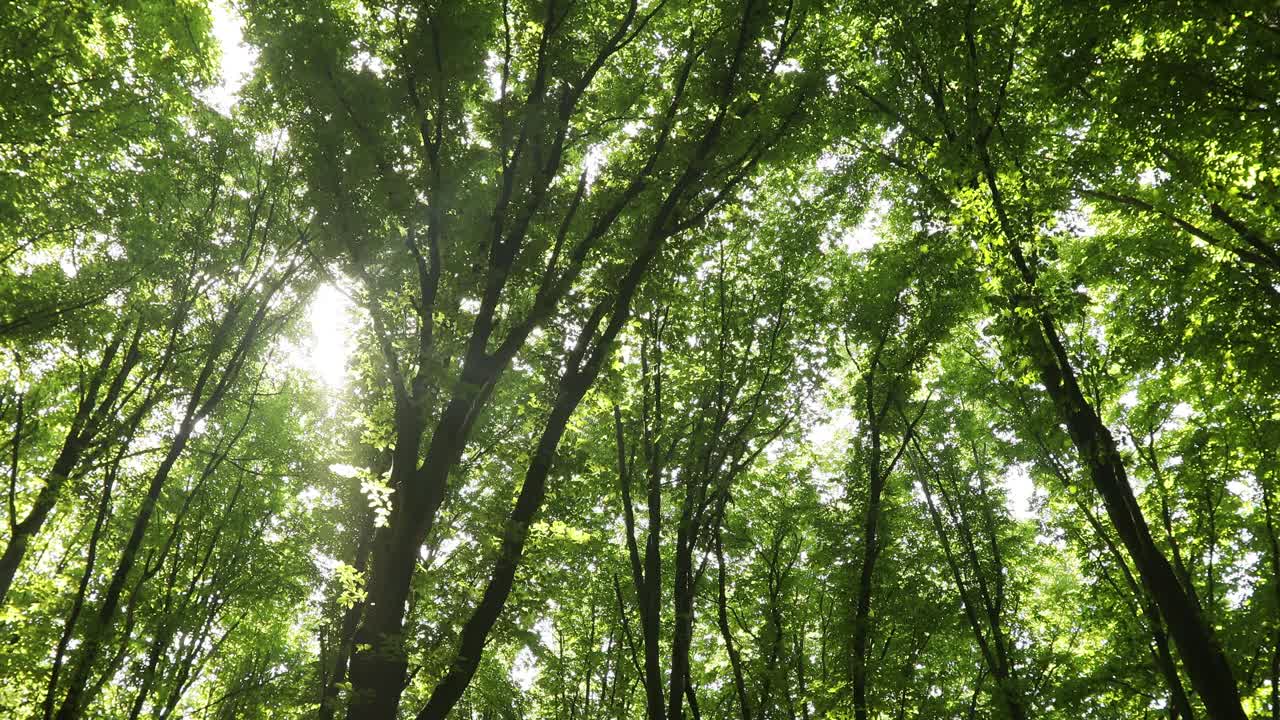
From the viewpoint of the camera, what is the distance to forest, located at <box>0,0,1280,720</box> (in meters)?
6.12

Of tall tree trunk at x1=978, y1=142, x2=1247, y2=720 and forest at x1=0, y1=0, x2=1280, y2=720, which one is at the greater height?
forest at x1=0, y1=0, x2=1280, y2=720

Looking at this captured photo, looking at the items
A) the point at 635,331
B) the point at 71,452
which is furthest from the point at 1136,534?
the point at 71,452

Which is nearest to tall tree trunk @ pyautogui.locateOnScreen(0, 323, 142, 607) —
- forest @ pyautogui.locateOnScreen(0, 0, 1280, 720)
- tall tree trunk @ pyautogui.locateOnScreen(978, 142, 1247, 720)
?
forest @ pyautogui.locateOnScreen(0, 0, 1280, 720)

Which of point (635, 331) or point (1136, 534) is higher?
point (635, 331)

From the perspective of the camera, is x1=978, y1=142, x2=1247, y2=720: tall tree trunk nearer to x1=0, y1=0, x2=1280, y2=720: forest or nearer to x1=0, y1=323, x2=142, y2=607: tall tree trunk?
x1=0, y1=0, x2=1280, y2=720: forest

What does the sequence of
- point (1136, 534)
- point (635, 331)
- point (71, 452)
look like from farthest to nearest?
point (71, 452)
point (635, 331)
point (1136, 534)

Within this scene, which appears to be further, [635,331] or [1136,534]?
[635,331]

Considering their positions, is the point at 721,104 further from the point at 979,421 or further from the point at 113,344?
the point at 979,421

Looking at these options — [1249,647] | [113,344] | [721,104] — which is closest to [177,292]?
[113,344]

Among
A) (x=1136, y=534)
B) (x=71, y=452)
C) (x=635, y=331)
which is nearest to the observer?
(x=1136, y=534)

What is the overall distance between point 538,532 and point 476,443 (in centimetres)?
648

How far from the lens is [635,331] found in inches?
348

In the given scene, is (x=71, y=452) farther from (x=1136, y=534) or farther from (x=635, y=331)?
(x=1136, y=534)

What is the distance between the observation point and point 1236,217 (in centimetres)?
762
